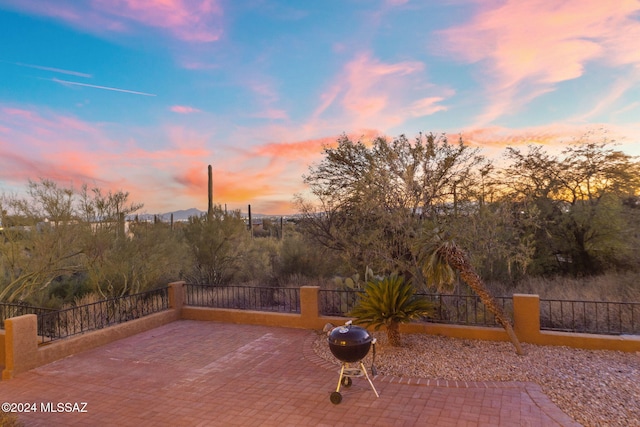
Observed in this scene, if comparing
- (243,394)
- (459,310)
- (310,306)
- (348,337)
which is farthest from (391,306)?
(459,310)

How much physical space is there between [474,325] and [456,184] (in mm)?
5050

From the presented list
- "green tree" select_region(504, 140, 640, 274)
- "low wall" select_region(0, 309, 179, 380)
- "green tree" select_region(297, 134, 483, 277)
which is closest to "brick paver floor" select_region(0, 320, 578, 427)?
"low wall" select_region(0, 309, 179, 380)

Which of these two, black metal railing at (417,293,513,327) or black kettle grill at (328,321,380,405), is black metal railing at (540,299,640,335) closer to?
black metal railing at (417,293,513,327)

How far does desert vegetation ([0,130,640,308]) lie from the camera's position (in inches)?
435

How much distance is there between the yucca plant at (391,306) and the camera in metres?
7.25

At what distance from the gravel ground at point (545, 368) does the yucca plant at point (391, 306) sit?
1.79 feet

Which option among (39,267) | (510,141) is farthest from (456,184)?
(39,267)

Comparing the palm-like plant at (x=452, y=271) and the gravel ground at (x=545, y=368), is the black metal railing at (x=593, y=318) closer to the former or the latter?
the gravel ground at (x=545, y=368)

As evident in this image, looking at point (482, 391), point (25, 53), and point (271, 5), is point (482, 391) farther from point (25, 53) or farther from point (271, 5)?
point (25, 53)

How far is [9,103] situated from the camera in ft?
39.3

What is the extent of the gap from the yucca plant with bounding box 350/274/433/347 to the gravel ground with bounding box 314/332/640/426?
0.55 m

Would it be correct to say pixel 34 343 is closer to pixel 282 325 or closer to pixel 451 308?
pixel 282 325

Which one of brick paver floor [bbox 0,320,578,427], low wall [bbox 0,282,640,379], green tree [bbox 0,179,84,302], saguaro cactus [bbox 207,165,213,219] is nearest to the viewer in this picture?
brick paver floor [bbox 0,320,578,427]

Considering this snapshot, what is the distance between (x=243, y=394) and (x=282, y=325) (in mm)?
3855
